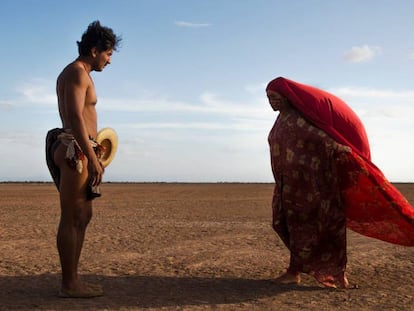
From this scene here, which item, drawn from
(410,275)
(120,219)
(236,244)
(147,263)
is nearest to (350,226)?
(410,275)

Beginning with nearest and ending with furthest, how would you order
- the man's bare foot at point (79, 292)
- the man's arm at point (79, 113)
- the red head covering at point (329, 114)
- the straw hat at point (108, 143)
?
the man's arm at point (79, 113) → the man's bare foot at point (79, 292) → the straw hat at point (108, 143) → the red head covering at point (329, 114)

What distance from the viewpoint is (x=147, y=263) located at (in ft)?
23.0

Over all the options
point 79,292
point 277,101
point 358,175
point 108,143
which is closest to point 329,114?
point 277,101

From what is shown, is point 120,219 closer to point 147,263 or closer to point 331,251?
point 147,263

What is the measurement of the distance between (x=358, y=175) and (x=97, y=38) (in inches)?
108

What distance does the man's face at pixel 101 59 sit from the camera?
504 centimetres

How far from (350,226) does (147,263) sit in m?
2.48

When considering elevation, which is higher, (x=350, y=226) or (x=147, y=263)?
(x=350, y=226)

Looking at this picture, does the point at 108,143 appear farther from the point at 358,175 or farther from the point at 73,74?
the point at 358,175

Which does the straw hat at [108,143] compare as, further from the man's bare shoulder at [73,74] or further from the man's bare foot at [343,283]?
the man's bare foot at [343,283]

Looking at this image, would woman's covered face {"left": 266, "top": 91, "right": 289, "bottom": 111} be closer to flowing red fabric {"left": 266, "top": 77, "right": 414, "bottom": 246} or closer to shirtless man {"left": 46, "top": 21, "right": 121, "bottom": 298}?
flowing red fabric {"left": 266, "top": 77, "right": 414, "bottom": 246}

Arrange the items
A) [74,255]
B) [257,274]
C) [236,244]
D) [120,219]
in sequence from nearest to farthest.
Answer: [74,255] → [257,274] → [236,244] → [120,219]

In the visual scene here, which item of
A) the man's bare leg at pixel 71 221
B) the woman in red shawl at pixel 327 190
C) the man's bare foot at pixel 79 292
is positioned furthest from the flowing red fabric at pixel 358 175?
the man's bare foot at pixel 79 292

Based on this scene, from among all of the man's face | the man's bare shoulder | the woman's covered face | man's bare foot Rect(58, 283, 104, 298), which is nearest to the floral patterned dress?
the woman's covered face
